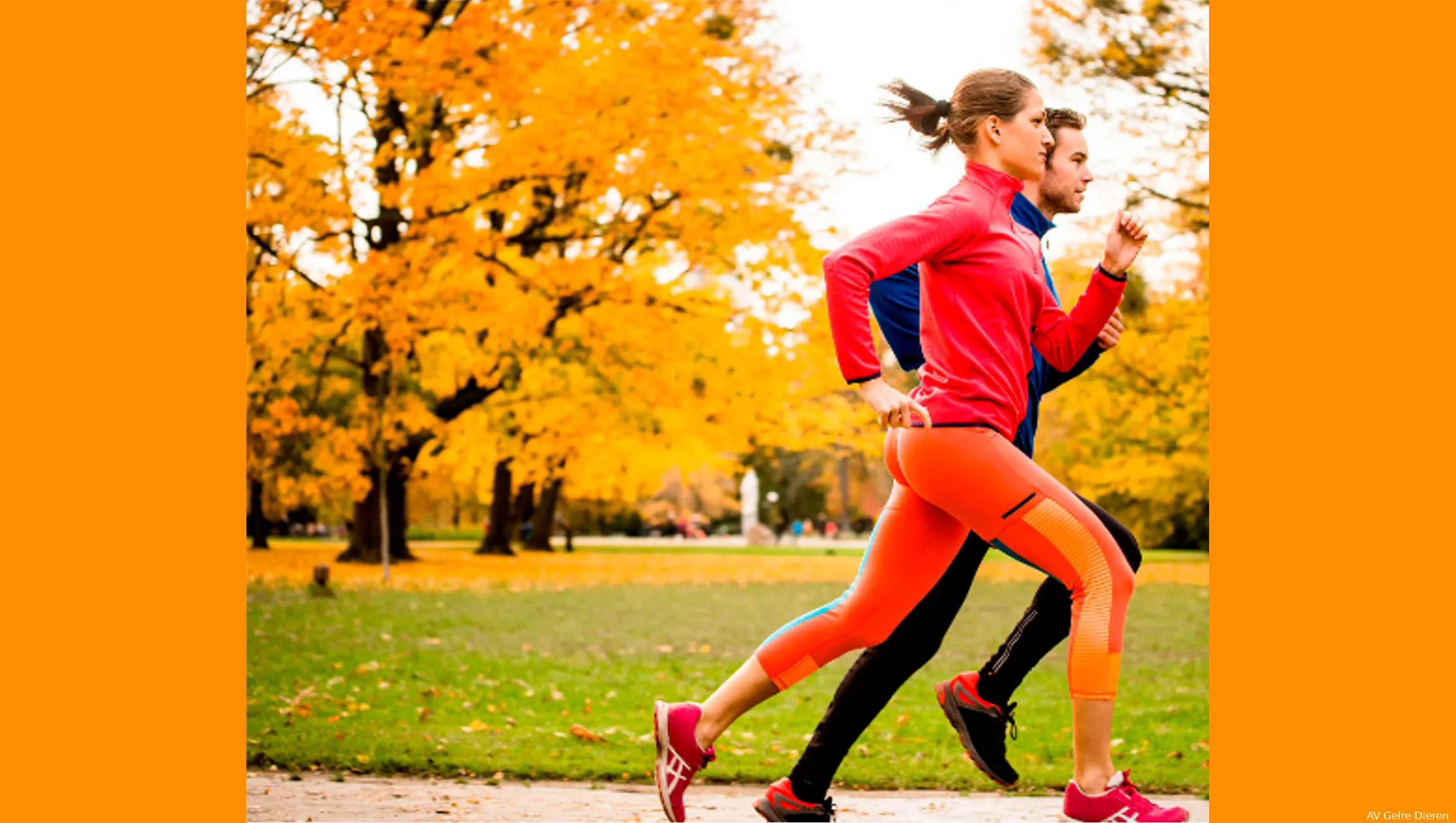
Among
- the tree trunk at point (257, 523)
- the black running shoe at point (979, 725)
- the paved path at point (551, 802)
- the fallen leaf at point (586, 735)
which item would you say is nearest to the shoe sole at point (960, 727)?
the black running shoe at point (979, 725)

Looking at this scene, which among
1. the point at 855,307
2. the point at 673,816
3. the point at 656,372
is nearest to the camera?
the point at 855,307

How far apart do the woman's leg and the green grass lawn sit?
2.22 meters

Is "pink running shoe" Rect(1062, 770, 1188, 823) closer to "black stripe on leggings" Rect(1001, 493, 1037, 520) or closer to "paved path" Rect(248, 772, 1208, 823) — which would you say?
"black stripe on leggings" Rect(1001, 493, 1037, 520)

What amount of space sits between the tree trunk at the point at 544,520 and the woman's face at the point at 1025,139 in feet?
109

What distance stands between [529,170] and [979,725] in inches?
490

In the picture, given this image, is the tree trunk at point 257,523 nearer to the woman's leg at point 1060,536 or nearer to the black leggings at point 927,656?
the black leggings at point 927,656

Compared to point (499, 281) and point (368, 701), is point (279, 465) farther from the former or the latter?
point (368, 701)

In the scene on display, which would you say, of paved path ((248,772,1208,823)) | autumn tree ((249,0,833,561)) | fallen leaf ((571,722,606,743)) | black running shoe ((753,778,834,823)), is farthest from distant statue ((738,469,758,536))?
black running shoe ((753,778,834,823))

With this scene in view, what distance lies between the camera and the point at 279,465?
17781mm

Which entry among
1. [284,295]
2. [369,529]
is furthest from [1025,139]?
[369,529]

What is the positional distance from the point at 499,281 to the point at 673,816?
1431 centimetres

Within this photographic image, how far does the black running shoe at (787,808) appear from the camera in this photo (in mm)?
3758

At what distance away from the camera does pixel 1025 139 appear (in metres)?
3.67

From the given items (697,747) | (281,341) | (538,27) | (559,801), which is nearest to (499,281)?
(281,341)
